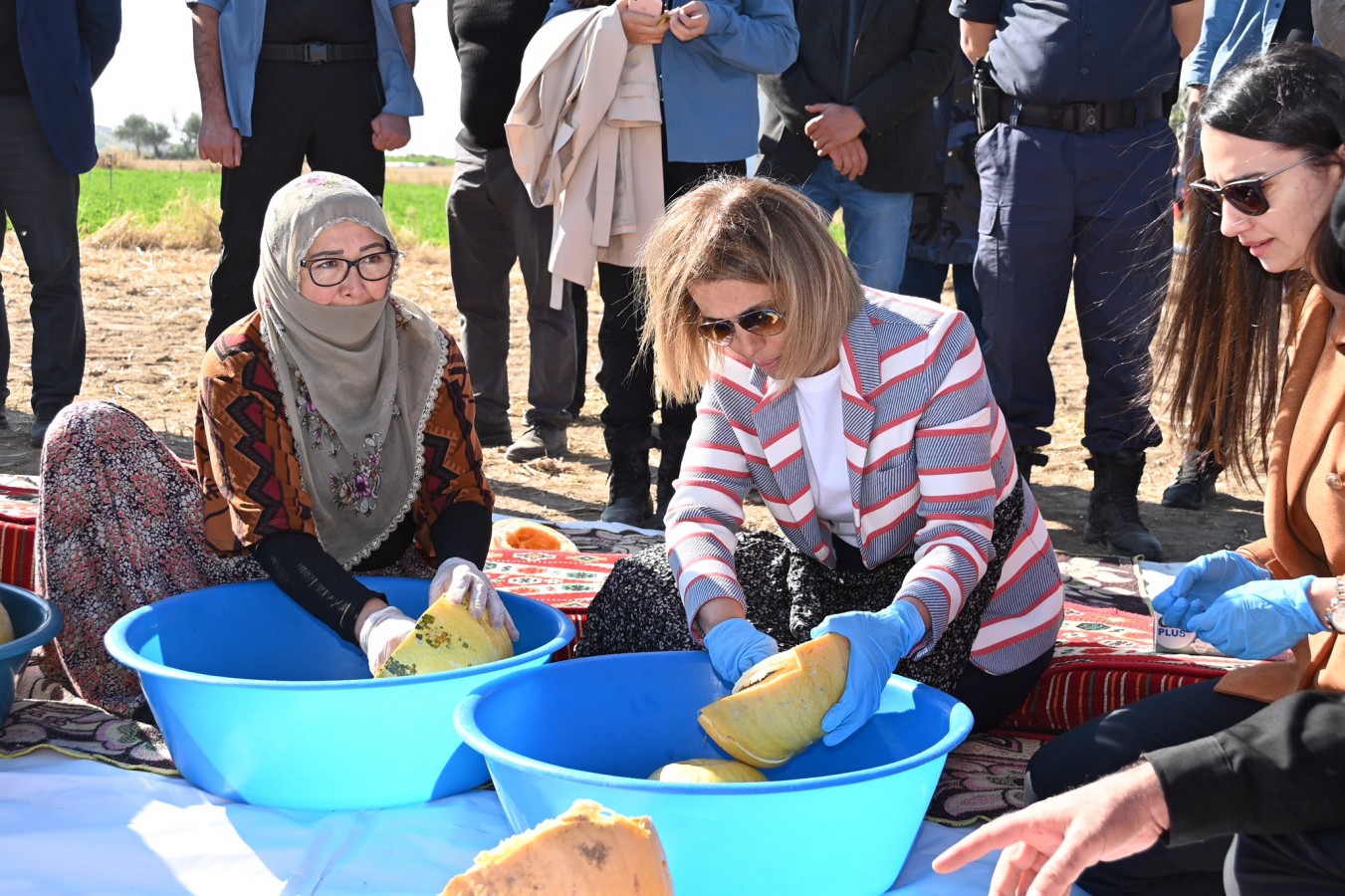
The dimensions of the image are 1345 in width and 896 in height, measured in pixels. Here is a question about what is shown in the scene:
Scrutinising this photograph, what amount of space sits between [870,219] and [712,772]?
2556 mm

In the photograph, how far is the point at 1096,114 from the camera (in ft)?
12.1

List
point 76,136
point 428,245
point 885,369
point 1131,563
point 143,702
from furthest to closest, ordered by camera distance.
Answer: point 428,245 → point 76,136 → point 1131,563 → point 143,702 → point 885,369

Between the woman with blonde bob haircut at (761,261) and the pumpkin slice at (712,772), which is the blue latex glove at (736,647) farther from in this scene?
the woman with blonde bob haircut at (761,261)

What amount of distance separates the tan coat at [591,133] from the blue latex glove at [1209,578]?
86.0 inches

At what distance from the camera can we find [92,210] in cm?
1769

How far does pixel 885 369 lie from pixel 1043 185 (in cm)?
179

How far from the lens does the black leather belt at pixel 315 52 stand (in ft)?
14.0

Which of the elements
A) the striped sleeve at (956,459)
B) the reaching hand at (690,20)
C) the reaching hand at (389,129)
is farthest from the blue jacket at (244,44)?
the striped sleeve at (956,459)

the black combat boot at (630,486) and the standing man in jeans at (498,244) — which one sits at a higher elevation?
the standing man in jeans at (498,244)

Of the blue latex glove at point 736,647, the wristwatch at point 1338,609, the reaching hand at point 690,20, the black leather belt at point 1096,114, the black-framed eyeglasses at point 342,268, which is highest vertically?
the reaching hand at point 690,20

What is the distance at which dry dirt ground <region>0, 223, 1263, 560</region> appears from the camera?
14.2ft

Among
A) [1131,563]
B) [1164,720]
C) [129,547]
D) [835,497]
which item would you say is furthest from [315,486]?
[1131,563]

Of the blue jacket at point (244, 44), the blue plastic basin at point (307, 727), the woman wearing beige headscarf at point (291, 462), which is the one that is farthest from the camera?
the blue jacket at point (244, 44)

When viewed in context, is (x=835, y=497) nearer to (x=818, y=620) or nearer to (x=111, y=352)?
(x=818, y=620)
